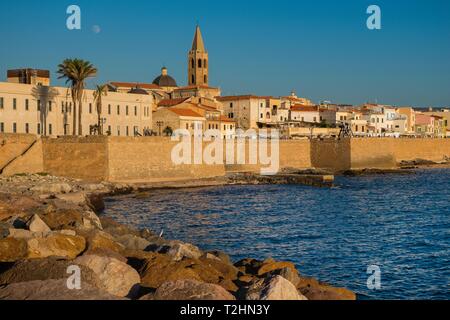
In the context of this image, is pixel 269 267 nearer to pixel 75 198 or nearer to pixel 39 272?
pixel 39 272

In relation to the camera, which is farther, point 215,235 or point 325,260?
point 215,235

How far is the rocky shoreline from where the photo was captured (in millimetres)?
8805

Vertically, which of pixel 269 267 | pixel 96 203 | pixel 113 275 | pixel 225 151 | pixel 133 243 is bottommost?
pixel 96 203

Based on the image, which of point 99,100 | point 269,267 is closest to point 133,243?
point 269,267

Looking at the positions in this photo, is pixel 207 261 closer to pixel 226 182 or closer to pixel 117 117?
pixel 226 182

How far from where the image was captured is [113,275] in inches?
399

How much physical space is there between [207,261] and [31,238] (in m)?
3.67

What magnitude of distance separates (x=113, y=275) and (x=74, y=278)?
88cm

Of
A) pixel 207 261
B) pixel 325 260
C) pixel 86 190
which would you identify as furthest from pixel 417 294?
pixel 86 190

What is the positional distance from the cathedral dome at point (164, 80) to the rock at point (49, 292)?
312 ft

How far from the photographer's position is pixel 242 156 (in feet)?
180

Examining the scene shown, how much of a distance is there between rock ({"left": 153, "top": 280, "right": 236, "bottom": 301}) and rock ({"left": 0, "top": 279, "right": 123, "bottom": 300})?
2.25 ft

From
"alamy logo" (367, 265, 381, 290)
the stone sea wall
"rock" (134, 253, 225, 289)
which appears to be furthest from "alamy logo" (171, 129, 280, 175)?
"rock" (134, 253, 225, 289)

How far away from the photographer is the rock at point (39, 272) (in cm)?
970
